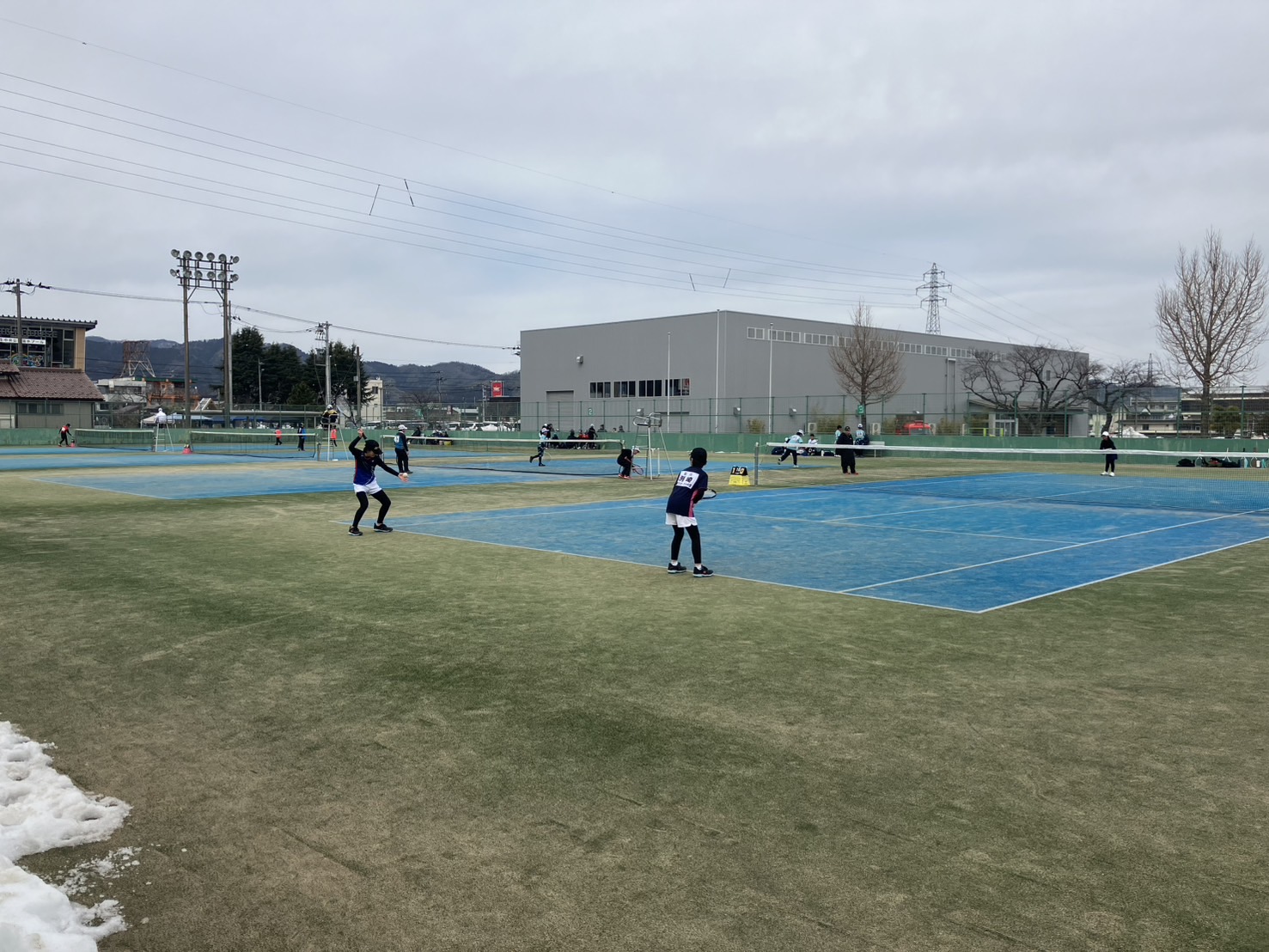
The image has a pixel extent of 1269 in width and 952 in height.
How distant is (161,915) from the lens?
12.6 ft

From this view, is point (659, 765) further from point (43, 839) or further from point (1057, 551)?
point (1057, 551)

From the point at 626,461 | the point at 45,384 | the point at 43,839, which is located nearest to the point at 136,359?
the point at 45,384

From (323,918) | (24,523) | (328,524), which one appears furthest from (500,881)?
(24,523)

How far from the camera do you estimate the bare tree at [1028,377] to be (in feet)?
264

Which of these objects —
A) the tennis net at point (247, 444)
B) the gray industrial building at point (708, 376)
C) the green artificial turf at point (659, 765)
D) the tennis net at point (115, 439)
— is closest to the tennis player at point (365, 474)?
the green artificial turf at point (659, 765)

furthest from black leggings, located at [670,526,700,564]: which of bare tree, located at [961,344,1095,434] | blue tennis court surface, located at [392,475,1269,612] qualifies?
bare tree, located at [961,344,1095,434]

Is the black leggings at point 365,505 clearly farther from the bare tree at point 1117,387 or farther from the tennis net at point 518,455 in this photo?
the bare tree at point 1117,387

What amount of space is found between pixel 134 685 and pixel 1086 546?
521 inches

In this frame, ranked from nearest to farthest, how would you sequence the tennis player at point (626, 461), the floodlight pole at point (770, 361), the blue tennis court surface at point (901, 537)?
the blue tennis court surface at point (901, 537)
the tennis player at point (626, 461)
the floodlight pole at point (770, 361)

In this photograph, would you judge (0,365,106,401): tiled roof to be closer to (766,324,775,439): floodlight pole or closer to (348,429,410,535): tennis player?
(766,324,775,439): floodlight pole

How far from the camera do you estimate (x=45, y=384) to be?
256 ft

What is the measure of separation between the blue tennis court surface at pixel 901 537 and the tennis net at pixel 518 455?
14255 millimetres

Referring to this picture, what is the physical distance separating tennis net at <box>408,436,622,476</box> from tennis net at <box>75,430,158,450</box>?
580 inches

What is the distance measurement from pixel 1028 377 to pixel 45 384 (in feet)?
282
